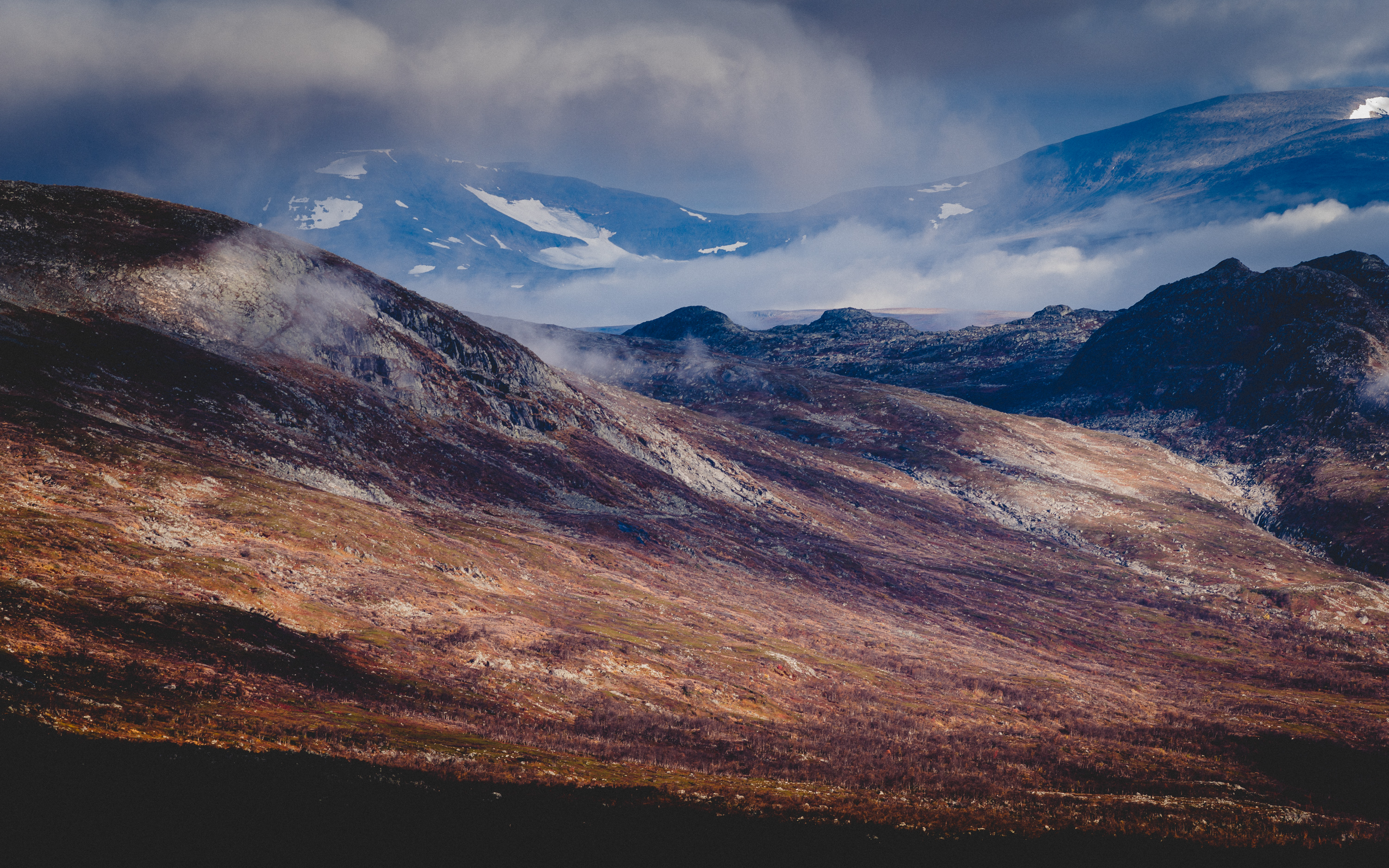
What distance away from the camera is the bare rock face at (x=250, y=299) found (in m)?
77.3

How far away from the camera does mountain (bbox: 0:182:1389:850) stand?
28.0 m

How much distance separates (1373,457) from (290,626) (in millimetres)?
225094

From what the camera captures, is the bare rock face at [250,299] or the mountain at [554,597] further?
the bare rock face at [250,299]

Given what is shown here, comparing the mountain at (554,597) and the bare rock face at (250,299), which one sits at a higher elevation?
the bare rock face at (250,299)

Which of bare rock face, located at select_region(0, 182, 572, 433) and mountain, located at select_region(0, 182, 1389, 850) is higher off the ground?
bare rock face, located at select_region(0, 182, 572, 433)

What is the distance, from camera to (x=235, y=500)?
5012 centimetres

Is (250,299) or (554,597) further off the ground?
(250,299)

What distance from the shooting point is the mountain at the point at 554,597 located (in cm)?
2803

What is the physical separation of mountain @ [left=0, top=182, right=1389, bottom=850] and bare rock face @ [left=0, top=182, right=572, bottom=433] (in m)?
0.55

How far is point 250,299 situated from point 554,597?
66.9m

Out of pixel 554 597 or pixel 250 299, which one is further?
pixel 250 299

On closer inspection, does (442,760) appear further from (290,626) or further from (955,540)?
(955,540)

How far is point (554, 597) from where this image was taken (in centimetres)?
6131

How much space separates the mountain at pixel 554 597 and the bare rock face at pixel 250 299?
554mm
